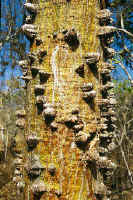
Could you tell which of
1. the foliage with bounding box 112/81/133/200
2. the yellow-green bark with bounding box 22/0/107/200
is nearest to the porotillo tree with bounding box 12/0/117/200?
the yellow-green bark with bounding box 22/0/107/200

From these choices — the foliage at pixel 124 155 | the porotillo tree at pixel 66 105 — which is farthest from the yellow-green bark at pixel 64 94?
the foliage at pixel 124 155

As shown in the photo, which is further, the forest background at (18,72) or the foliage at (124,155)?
the foliage at (124,155)

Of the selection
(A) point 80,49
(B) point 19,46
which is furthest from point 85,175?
(B) point 19,46

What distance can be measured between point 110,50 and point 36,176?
2.77 ft

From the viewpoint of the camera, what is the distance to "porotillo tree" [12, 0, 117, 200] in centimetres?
127

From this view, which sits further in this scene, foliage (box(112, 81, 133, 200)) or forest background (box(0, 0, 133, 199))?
foliage (box(112, 81, 133, 200))

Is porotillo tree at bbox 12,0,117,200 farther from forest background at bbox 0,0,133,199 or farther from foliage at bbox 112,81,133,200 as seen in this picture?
foliage at bbox 112,81,133,200

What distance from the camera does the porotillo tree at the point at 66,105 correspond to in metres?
1.27

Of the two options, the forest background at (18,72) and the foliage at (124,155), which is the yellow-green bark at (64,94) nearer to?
the forest background at (18,72)

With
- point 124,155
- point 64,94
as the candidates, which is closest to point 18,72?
point 64,94

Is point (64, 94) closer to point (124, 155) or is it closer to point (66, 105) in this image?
point (66, 105)

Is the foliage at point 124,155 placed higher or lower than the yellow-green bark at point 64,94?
lower

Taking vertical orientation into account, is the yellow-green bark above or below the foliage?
above

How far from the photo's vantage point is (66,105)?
131 centimetres
